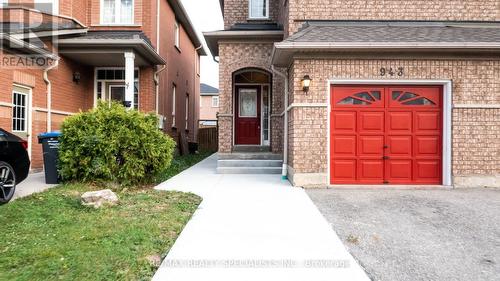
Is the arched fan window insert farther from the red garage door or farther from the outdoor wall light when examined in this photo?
the outdoor wall light

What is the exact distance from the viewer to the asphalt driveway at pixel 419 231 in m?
2.96

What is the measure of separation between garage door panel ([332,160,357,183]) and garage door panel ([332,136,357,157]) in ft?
0.55

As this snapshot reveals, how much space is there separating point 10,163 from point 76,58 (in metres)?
5.58

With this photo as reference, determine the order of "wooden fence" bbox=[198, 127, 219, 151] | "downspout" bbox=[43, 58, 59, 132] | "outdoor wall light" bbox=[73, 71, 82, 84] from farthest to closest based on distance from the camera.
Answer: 1. "wooden fence" bbox=[198, 127, 219, 151]
2. "outdoor wall light" bbox=[73, 71, 82, 84]
3. "downspout" bbox=[43, 58, 59, 132]

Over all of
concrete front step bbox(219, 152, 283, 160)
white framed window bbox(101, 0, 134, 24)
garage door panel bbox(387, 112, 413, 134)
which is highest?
white framed window bbox(101, 0, 134, 24)

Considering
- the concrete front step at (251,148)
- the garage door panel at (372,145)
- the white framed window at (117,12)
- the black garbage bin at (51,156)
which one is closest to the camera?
the black garbage bin at (51,156)

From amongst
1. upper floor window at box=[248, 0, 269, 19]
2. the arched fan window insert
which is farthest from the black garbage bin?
upper floor window at box=[248, 0, 269, 19]

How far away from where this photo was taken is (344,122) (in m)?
7.27

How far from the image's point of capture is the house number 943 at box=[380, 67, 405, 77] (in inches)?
282

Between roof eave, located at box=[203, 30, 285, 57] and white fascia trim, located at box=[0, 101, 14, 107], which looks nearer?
white fascia trim, located at box=[0, 101, 14, 107]

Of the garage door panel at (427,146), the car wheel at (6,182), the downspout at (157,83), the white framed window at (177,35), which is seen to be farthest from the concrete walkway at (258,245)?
the white framed window at (177,35)

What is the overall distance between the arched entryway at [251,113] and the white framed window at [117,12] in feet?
14.5

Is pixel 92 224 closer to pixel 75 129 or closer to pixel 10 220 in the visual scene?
pixel 10 220

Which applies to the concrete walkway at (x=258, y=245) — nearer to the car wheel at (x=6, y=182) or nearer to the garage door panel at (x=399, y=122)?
the garage door panel at (x=399, y=122)
